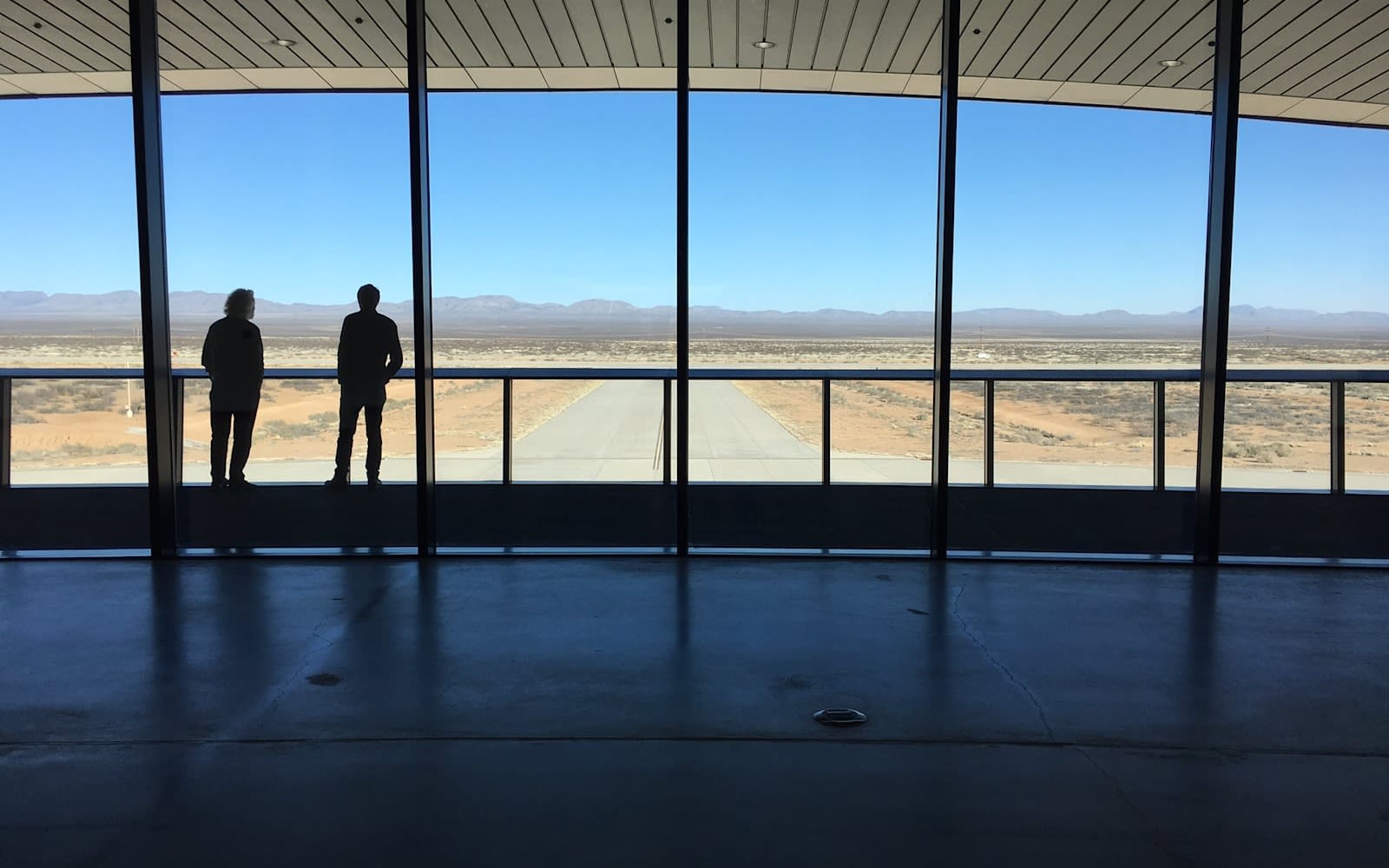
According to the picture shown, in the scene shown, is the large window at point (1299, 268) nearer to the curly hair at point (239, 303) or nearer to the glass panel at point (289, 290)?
the glass panel at point (289, 290)

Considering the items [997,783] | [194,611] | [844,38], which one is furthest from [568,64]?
[997,783]

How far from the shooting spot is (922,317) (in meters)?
4.59

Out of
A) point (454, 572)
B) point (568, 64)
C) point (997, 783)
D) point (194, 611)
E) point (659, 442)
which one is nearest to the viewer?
point (997, 783)

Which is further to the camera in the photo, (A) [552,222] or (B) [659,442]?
(B) [659,442]

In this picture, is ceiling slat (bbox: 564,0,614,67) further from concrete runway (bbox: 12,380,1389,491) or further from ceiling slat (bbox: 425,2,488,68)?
concrete runway (bbox: 12,380,1389,491)

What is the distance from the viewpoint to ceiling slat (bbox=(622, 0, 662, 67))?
430 cm

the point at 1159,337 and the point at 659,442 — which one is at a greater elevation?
the point at 1159,337

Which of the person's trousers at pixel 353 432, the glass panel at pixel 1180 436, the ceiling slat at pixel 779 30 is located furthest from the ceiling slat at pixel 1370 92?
the person's trousers at pixel 353 432

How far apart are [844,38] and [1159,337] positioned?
6.74ft

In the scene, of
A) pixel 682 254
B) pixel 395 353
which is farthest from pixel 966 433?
pixel 395 353

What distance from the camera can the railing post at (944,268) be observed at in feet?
13.5

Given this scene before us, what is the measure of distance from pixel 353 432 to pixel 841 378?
2.71 meters

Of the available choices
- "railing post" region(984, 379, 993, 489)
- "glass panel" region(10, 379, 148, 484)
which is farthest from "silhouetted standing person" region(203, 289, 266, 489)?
"railing post" region(984, 379, 993, 489)

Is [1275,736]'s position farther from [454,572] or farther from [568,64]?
[568,64]
